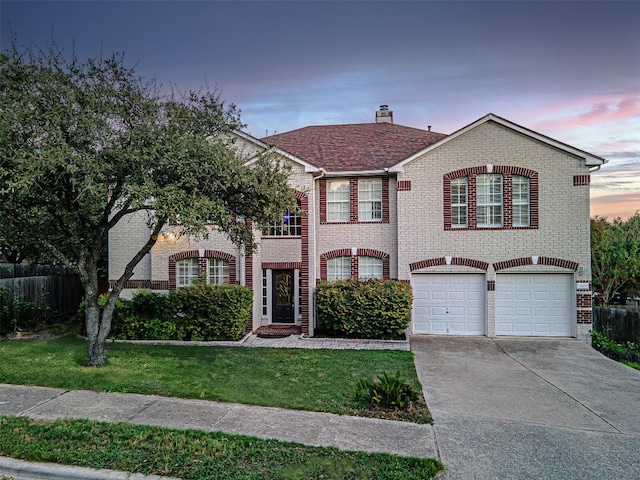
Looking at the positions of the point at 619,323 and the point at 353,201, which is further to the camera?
the point at 353,201

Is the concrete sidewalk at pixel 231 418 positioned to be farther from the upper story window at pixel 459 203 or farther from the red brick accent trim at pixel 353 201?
the upper story window at pixel 459 203

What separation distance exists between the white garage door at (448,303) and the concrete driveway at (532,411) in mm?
1943

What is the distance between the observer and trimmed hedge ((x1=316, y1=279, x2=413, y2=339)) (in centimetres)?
1329

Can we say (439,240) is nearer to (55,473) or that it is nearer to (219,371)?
(219,371)

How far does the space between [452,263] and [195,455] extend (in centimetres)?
1120

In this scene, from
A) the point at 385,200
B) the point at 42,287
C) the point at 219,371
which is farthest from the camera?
the point at 42,287

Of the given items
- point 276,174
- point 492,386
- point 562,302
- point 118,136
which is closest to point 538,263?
point 562,302

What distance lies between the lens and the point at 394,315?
520 inches

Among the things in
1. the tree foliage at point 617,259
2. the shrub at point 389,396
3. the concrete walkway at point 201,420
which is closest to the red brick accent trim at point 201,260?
the concrete walkway at point 201,420

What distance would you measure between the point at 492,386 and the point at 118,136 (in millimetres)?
9261

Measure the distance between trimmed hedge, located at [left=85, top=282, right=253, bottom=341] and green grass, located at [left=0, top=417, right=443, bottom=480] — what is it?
6891 millimetres

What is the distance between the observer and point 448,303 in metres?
14.7

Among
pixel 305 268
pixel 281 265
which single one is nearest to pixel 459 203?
pixel 305 268

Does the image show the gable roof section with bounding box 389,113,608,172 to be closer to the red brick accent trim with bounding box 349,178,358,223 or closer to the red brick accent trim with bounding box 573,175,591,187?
the red brick accent trim with bounding box 573,175,591,187
